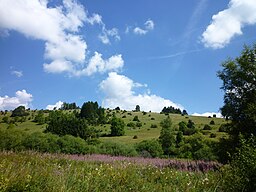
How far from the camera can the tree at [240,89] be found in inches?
920

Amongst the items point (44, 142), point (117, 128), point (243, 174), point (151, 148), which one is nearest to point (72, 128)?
point (117, 128)

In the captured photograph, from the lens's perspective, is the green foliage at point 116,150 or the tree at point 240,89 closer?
the tree at point 240,89

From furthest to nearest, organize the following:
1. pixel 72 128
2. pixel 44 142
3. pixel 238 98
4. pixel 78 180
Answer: pixel 72 128 < pixel 44 142 < pixel 238 98 < pixel 78 180

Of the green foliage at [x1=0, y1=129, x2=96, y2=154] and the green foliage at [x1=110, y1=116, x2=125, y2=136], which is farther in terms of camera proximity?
the green foliage at [x1=110, y1=116, x2=125, y2=136]

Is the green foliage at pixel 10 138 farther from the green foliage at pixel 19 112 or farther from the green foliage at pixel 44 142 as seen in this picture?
the green foliage at pixel 19 112

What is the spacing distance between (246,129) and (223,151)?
2304 millimetres

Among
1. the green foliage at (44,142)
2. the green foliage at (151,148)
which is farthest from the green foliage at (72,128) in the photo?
the green foliage at (44,142)

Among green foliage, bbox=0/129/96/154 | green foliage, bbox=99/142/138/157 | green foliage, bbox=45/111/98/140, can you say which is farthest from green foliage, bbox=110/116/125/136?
green foliage, bbox=99/142/138/157

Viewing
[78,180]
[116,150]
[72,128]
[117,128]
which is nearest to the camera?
[78,180]

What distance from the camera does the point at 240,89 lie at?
24.9 meters

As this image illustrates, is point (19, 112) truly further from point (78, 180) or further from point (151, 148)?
point (78, 180)

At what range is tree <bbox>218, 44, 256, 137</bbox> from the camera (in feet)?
76.6

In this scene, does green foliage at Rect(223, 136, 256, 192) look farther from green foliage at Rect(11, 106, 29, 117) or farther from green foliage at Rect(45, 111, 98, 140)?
green foliage at Rect(11, 106, 29, 117)

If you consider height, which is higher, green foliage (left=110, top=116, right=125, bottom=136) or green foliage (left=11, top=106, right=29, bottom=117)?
green foliage (left=11, top=106, right=29, bottom=117)
